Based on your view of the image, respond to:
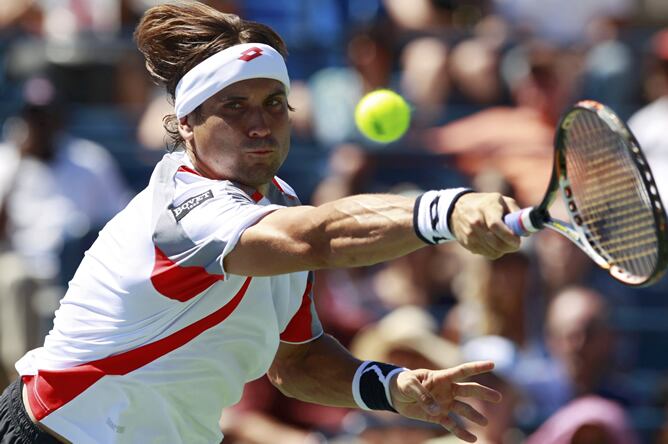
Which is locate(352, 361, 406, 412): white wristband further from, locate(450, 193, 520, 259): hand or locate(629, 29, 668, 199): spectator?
locate(629, 29, 668, 199): spectator

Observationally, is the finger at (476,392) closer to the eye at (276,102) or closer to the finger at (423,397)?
the finger at (423,397)

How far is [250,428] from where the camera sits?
7125mm

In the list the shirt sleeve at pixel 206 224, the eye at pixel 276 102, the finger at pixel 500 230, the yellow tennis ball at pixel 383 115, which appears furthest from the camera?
the yellow tennis ball at pixel 383 115

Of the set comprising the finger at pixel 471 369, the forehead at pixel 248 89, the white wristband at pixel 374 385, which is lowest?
the white wristband at pixel 374 385

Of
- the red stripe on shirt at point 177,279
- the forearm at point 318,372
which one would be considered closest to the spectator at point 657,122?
the forearm at point 318,372

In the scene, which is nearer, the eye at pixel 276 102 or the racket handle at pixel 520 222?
the racket handle at pixel 520 222

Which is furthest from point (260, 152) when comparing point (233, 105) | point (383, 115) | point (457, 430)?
point (383, 115)

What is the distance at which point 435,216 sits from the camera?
336cm

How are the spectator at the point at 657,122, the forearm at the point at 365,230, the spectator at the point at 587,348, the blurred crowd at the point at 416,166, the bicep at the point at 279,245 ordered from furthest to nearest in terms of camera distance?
the spectator at the point at 657,122
the blurred crowd at the point at 416,166
the spectator at the point at 587,348
the bicep at the point at 279,245
the forearm at the point at 365,230

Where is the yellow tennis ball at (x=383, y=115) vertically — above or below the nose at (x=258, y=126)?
below

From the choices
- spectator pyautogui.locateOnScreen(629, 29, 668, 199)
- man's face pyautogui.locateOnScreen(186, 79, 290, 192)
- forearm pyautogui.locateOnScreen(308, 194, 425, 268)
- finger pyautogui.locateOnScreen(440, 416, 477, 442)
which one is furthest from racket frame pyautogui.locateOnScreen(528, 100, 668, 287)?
spectator pyautogui.locateOnScreen(629, 29, 668, 199)

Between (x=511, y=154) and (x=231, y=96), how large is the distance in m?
4.45

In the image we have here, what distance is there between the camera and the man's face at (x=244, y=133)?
13.3 ft

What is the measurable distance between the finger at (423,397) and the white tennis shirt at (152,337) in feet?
1.66
